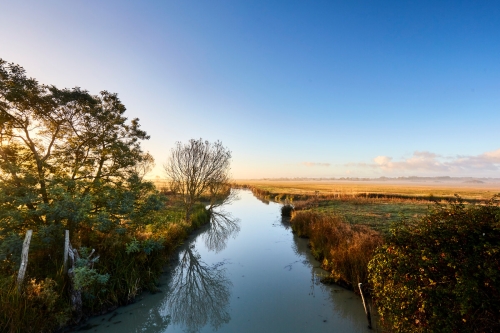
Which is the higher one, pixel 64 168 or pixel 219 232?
pixel 64 168

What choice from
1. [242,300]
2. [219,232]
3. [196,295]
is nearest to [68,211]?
[196,295]

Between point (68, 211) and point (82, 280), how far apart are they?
8.38 ft

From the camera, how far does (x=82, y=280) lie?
6.34 metres

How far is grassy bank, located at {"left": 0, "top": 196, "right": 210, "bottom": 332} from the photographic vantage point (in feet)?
18.9

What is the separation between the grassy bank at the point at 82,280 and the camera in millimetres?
5754

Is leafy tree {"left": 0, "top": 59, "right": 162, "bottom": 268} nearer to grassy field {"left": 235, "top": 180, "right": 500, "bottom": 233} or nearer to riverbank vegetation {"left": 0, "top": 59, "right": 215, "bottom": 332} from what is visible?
riverbank vegetation {"left": 0, "top": 59, "right": 215, "bottom": 332}

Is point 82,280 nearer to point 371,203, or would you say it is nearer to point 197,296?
point 197,296

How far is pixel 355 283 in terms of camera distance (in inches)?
345

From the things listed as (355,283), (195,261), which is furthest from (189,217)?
(355,283)

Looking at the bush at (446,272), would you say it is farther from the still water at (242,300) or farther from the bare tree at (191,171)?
the bare tree at (191,171)

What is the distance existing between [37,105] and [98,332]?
918 centimetres

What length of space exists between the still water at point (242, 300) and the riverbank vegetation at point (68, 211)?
112 centimetres

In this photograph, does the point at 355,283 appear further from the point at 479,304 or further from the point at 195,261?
the point at 195,261

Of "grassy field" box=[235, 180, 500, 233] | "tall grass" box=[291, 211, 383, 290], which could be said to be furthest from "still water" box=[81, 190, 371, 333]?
"grassy field" box=[235, 180, 500, 233]
